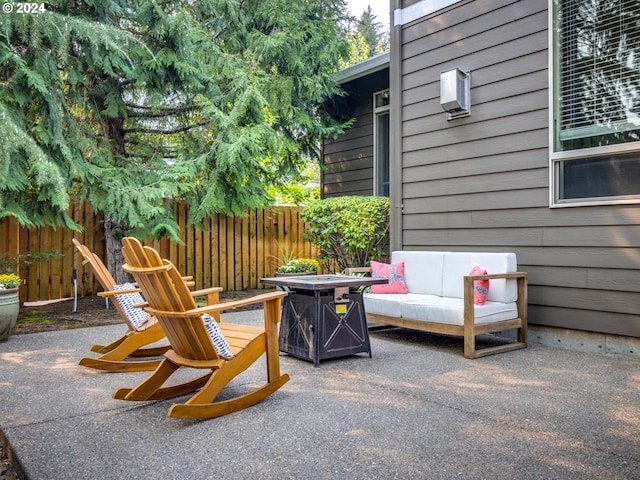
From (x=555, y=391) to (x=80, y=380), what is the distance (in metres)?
3.00

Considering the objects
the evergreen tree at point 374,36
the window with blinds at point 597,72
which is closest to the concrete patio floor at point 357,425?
the window with blinds at point 597,72

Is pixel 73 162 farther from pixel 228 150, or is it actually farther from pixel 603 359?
pixel 603 359

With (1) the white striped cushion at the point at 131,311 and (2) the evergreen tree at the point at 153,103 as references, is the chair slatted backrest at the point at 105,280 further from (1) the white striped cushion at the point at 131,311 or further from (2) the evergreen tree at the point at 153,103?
(2) the evergreen tree at the point at 153,103

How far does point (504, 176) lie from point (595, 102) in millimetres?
945

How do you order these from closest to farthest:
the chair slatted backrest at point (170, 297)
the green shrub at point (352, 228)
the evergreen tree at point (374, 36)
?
the chair slatted backrest at point (170, 297) → the green shrub at point (352, 228) → the evergreen tree at point (374, 36)

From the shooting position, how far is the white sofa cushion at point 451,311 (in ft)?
13.3

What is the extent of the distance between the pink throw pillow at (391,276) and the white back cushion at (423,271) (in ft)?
0.26

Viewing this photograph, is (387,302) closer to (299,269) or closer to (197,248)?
(299,269)

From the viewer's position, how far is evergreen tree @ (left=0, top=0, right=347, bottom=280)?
5.27m

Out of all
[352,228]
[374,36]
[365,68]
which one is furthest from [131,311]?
[374,36]

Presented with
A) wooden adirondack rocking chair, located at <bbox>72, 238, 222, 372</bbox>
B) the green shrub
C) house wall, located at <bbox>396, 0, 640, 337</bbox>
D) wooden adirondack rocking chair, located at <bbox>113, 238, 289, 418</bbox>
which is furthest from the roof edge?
wooden adirondack rocking chair, located at <bbox>113, 238, 289, 418</bbox>

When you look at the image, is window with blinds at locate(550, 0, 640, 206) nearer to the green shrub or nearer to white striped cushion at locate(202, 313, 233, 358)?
the green shrub

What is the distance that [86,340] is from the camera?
470 centimetres

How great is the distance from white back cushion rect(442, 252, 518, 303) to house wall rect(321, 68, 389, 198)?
3.31 metres
